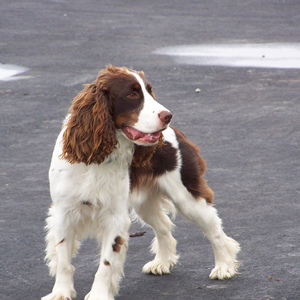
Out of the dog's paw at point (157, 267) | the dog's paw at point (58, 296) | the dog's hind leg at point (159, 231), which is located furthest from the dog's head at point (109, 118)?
the dog's paw at point (157, 267)

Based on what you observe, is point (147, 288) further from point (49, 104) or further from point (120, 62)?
point (120, 62)

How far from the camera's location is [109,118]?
470 cm

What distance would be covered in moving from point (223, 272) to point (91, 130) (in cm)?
163

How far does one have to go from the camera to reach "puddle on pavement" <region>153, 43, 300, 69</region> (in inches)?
524

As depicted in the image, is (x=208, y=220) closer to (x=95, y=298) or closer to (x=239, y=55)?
(x=95, y=298)

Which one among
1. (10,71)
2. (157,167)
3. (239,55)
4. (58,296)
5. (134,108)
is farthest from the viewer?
(239,55)

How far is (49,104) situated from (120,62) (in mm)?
2976

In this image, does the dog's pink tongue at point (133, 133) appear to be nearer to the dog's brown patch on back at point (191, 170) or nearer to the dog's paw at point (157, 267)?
the dog's brown patch on back at point (191, 170)

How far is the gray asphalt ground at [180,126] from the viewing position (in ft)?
18.4

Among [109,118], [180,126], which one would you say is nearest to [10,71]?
[180,126]

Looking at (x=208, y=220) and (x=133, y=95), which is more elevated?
(x=133, y=95)

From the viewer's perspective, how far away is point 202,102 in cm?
1089

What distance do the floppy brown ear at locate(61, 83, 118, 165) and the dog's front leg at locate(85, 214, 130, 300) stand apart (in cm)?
50

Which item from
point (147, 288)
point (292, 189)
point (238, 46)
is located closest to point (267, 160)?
point (292, 189)
